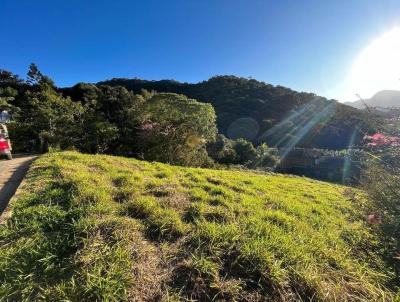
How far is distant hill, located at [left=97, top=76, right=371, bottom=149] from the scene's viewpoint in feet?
147

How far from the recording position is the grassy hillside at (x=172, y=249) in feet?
6.52

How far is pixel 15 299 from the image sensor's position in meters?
1.82

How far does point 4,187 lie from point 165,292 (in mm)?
3890

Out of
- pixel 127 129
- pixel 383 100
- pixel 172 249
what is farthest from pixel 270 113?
pixel 172 249

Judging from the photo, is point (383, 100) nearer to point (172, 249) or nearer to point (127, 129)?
point (172, 249)

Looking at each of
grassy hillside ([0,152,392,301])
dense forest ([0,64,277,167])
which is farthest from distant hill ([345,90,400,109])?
dense forest ([0,64,277,167])

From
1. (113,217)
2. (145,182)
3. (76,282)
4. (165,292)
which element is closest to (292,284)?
(165,292)

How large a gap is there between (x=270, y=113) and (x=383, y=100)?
154 feet

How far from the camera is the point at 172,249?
2492mm

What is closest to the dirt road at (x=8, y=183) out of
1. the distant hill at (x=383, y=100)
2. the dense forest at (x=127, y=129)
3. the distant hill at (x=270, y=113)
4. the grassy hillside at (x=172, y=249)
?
the grassy hillside at (x=172, y=249)

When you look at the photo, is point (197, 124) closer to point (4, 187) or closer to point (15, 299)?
point (4, 187)

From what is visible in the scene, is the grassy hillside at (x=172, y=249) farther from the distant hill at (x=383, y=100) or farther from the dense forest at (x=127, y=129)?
the dense forest at (x=127, y=129)

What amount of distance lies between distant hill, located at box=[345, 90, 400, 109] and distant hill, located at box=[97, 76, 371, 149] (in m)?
42.7

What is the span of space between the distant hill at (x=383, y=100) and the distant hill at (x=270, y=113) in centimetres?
4271
